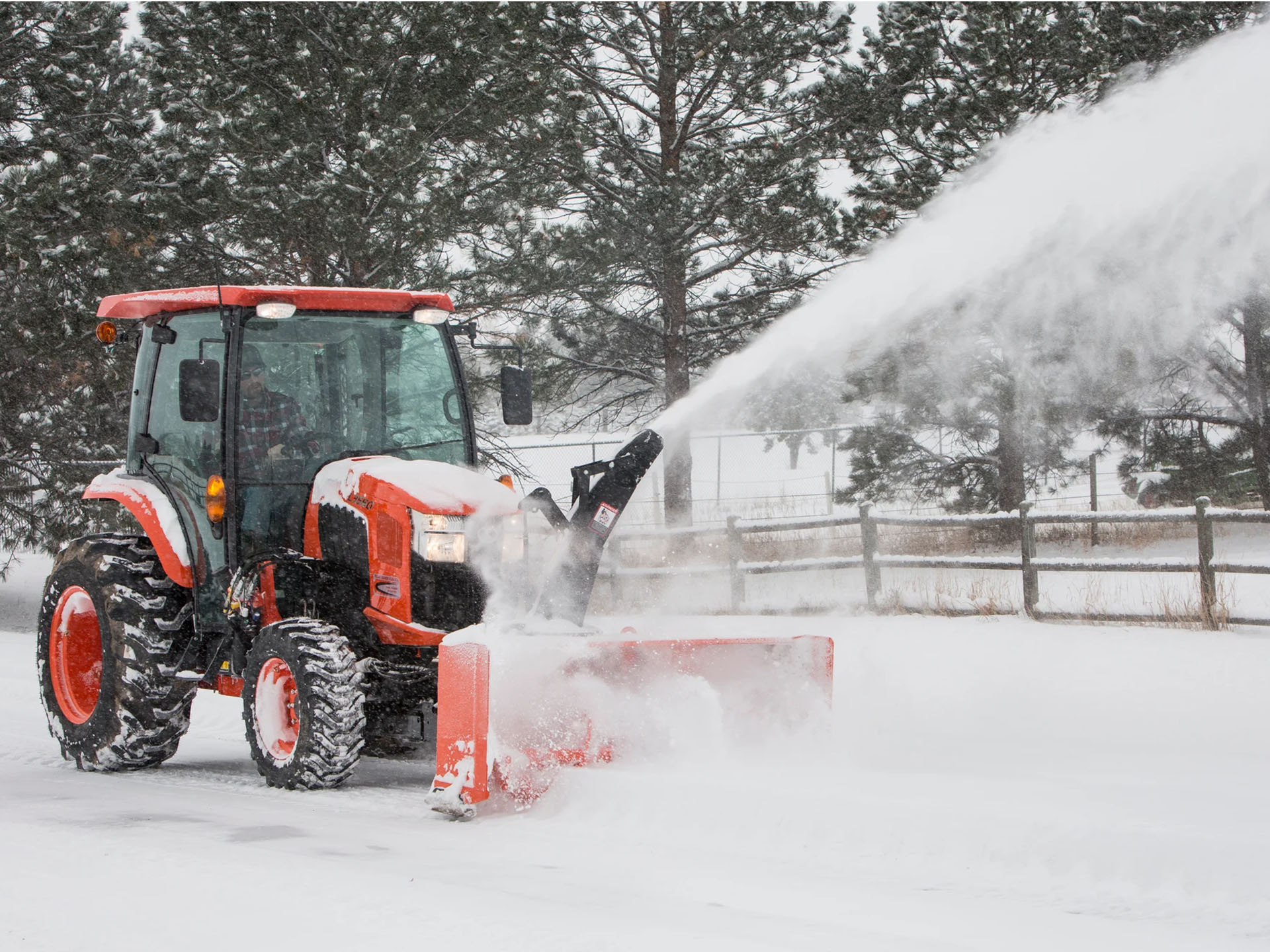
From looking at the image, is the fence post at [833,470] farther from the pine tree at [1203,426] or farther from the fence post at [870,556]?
the fence post at [870,556]

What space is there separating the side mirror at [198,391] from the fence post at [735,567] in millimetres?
8717

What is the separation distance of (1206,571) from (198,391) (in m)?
8.29

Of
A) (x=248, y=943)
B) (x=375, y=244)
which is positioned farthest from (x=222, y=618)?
(x=375, y=244)

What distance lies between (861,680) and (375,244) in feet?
31.4

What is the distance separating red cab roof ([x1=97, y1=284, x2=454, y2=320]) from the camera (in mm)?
6227

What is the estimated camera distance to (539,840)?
4.70m

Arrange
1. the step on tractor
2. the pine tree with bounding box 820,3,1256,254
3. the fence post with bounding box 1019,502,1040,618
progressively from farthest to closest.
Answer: the pine tree with bounding box 820,3,1256,254 < the fence post with bounding box 1019,502,1040,618 < the step on tractor

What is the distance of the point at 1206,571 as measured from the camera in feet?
34.9

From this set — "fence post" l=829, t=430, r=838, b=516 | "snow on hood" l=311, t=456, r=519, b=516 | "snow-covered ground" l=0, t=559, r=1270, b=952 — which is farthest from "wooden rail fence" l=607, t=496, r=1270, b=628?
"fence post" l=829, t=430, r=838, b=516

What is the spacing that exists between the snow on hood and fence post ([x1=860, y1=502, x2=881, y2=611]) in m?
7.33

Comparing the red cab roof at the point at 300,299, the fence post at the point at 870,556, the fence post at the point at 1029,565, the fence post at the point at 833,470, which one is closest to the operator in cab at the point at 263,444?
the red cab roof at the point at 300,299

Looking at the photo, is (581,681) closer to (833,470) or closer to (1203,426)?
(1203,426)

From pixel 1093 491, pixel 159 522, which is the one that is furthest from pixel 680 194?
pixel 159 522

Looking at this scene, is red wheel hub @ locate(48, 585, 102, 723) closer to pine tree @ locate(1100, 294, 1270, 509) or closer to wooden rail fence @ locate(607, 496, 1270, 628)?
wooden rail fence @ locate(607, 496, 1270, 628)
